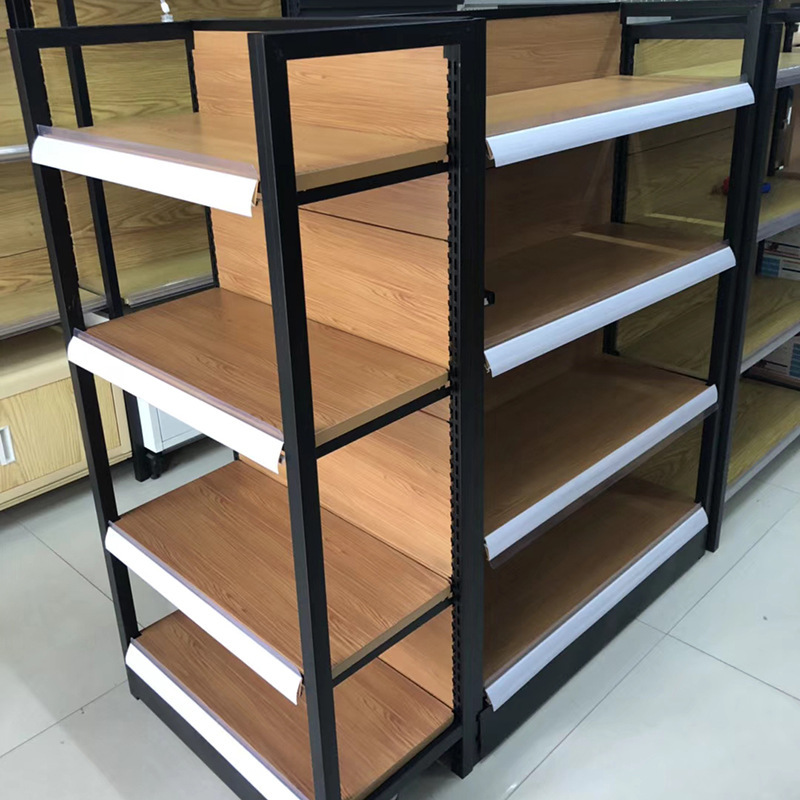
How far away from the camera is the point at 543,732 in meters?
1.83

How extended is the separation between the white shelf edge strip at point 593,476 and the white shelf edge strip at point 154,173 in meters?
0.80

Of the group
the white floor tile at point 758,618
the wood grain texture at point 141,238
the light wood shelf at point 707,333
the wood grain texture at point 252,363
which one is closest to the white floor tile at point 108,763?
the wood grain texture at point 252,363

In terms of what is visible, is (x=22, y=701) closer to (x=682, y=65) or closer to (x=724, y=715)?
(x=724, y=715)

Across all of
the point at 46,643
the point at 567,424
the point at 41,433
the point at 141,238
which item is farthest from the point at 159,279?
Answer: the point at 567,424

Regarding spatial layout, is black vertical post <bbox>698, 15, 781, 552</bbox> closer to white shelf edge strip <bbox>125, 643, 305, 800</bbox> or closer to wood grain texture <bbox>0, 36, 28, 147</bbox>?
white shelf edge strip <bbox>125, 643, 305, 800</bbox>

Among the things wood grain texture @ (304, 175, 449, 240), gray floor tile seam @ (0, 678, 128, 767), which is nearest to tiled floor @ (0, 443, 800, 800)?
gray floor tile seam @ (0, 678, 128, 767)

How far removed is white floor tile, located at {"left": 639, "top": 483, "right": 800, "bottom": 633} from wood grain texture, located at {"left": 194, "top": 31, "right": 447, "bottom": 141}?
1.45m

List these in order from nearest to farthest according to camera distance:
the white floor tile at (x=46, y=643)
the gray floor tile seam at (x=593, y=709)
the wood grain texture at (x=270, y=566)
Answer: the wood grain texture at (x=270, y=566) → the gray floor tile seam at (x=593, y=709) → the white floor tile at (x=46, y=643)

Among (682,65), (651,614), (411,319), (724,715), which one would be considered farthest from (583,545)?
(682,65)

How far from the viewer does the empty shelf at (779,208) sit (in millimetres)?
2260

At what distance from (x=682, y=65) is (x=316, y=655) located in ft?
6.28

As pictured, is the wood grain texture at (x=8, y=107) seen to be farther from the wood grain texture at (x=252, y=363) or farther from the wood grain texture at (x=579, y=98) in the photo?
the wood grain texture at (x=579, y=98)

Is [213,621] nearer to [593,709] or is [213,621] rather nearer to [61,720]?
[61,720]

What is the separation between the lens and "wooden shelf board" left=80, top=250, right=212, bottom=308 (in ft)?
8.82
